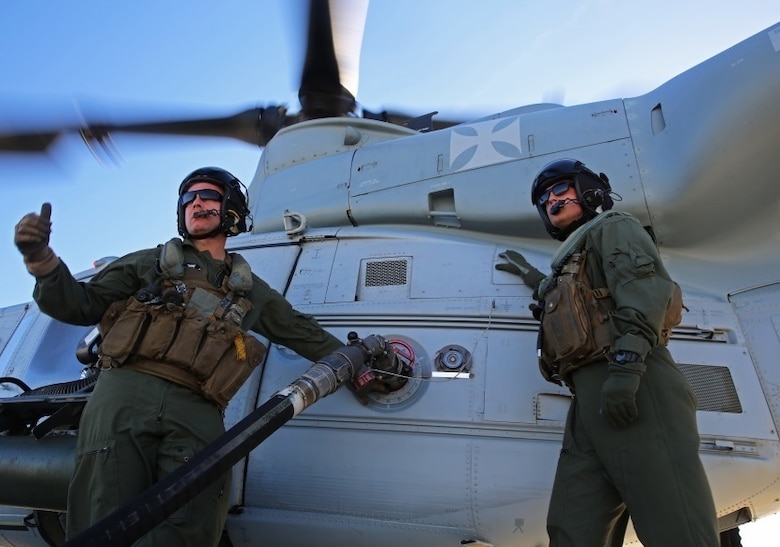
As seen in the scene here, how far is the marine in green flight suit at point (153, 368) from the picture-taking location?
2600 mm

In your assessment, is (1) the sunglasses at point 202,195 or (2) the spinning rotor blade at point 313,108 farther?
A: (2) the spinning rotor blade at point 313,108

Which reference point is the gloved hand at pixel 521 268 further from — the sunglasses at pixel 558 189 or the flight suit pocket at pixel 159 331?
the flight suit pocket at pixel 159 331

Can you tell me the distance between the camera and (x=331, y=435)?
11.9 feet

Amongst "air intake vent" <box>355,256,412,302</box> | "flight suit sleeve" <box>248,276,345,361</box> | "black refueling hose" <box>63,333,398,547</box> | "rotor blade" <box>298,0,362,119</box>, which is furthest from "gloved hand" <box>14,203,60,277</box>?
"rotor blade" <box>298,0,362,119</box>

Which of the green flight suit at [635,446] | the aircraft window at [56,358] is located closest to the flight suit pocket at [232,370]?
the green flight suit at [635,446]

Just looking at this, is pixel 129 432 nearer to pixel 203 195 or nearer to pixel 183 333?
pixel 183 333

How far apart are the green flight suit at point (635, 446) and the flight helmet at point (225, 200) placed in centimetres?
192

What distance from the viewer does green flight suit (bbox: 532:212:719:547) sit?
7.50 feet

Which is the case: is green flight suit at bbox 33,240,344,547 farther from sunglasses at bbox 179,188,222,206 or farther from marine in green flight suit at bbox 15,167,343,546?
sunglasses at bbox 179,188,222,206

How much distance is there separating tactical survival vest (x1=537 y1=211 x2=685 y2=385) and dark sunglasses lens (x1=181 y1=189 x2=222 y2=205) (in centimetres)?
185

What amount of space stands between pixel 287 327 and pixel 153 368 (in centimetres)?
86

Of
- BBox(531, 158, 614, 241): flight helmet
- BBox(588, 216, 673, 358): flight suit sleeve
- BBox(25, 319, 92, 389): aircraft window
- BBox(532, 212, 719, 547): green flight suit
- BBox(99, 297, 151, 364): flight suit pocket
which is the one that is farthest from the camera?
BBox(25, 319, 92, 389): aircraft window

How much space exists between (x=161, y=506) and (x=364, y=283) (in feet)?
8.01

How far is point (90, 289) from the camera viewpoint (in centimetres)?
293
